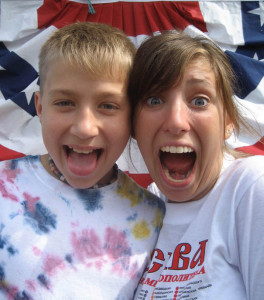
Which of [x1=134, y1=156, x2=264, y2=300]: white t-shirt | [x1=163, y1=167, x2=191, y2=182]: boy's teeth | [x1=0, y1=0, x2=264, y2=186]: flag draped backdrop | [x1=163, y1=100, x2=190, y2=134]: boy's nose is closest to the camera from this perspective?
[x1=134, y1=156, x2=264, y2=300]: white t-shirt

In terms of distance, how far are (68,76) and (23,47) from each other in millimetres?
1290

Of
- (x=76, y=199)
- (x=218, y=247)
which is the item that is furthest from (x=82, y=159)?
(x=218, y=247)

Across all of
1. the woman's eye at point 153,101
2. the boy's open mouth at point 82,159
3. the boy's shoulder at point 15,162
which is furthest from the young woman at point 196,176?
the boy's shoulder at point 15,162

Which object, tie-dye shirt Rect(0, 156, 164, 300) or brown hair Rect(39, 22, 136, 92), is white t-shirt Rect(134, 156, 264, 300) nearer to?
tie-dye shirt Rect(0, 156, 164, 300)

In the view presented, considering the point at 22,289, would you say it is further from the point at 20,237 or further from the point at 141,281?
the point at 141,281

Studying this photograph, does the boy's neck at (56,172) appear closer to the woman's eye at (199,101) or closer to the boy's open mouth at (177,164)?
the boy's open mouth at (177,164)

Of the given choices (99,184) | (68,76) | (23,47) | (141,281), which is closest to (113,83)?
(68,76)

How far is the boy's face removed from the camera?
3.40 ft

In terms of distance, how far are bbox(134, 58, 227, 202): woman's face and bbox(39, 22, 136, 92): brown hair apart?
0.47ft

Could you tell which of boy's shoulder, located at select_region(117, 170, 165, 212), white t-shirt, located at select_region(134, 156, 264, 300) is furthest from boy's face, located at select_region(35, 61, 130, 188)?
white t-shirt, located at select_region(134, 156, 264, 300)

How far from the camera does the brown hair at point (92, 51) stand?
106 centimetres

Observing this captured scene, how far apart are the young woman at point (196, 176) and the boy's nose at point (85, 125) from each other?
14 centimetres

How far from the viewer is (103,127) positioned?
106 cm

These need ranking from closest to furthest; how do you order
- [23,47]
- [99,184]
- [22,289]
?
1. [22,289]
2. [99,184]
3. [23,47]
